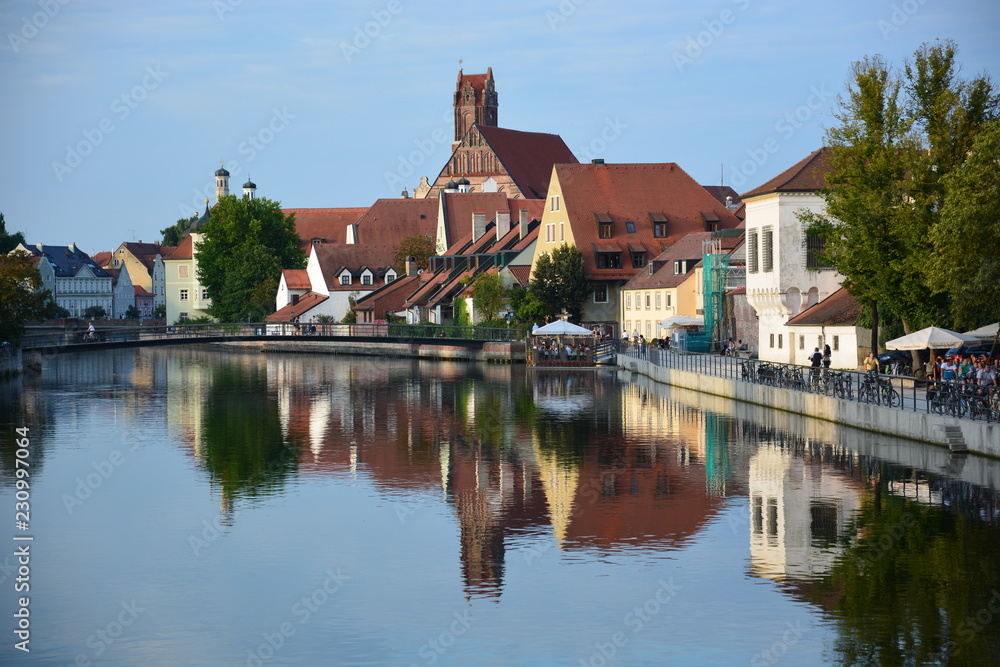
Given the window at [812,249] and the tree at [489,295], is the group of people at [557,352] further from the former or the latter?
the window at [812,249]

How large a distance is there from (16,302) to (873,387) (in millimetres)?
50815

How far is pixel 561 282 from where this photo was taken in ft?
293

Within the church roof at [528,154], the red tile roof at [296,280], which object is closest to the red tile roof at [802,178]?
Result: the red tile roof at [296,280]

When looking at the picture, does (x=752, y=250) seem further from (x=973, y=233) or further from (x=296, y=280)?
(x=296, y=280)

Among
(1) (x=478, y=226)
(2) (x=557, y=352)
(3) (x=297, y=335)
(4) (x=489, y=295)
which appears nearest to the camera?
(2) (x=557, y=352)

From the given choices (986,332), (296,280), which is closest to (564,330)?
(986,332)

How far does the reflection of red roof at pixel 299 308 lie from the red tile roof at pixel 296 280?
1068 mm

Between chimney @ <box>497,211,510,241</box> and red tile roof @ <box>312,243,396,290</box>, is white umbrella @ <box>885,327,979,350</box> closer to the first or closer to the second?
chimney @ <box>497,211,510,241</box>

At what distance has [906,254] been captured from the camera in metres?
47.0

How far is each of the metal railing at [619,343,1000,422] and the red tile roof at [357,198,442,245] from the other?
265 ft

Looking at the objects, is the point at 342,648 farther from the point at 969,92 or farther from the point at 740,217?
the point at 740,217

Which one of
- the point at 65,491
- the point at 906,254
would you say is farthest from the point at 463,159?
the point at 65,491

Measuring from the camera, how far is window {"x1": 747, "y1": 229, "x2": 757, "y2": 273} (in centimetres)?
6312

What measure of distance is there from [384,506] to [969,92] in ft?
86.7
